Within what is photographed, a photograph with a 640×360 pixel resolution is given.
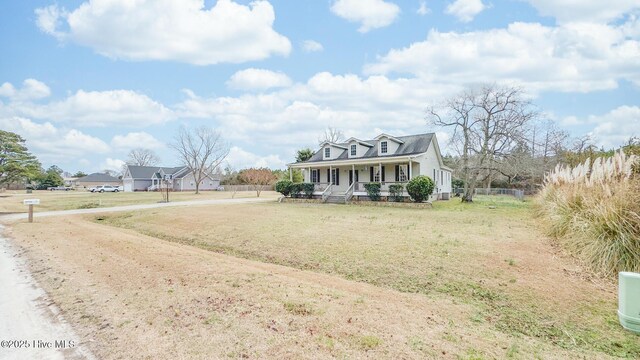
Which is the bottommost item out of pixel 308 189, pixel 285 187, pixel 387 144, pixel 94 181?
pixel 308 189

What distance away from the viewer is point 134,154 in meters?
85.3

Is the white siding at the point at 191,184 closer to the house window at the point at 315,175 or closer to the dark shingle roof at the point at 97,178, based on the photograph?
the dark shingle roof at the point at 97,178

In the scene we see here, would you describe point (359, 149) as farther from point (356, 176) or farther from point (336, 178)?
point (336, 178)

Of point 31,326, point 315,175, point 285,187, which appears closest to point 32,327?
point 31,326

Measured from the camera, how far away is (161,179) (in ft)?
216

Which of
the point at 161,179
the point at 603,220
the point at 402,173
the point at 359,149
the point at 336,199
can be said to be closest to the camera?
the point at 603,220

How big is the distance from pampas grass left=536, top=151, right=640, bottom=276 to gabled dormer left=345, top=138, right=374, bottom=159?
1909 centimetres

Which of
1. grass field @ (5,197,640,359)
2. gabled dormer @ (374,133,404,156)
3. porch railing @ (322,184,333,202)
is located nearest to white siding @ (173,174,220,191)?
porch railing @ (322,184,333,202)

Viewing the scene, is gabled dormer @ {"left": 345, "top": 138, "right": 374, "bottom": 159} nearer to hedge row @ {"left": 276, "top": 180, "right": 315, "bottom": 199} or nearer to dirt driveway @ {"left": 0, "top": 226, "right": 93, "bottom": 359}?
hedge row @ {"left": 276, "top": 180, "right": 315, "bottom": 199}

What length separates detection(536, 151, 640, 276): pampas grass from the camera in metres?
6.40

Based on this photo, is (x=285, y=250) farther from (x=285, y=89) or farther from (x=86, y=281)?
(x=285, y=89)

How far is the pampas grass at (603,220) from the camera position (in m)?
6.40

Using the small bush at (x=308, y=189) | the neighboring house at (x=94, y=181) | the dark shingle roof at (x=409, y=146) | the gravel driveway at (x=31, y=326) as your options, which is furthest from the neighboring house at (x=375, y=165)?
the neighboring house at (x=94, y=181)

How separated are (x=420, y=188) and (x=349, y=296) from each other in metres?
17.3
